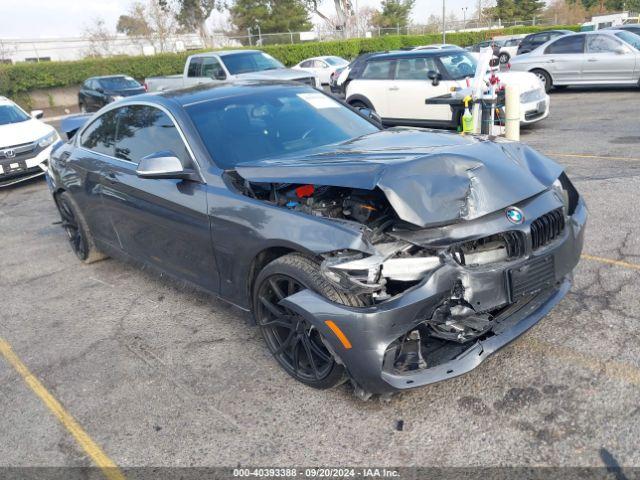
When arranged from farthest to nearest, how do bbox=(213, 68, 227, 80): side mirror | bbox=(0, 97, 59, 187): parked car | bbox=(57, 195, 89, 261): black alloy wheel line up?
bbox=(213, 68, 227, 80): side mirror, bbox=(0, 97, 59, 187): parked car, bbox=(57, 195, 89, 261): black alloy wheel

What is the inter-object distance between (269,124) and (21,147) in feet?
24.5

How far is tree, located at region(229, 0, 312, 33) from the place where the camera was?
2008 inches

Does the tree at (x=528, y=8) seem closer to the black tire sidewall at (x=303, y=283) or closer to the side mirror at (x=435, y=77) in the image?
the side mirror at (x=435, y=77)

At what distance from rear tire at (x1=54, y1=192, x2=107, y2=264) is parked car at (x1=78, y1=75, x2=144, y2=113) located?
14552mm

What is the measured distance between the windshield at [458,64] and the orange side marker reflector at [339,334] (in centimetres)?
882

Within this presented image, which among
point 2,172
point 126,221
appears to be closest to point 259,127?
point 126,221

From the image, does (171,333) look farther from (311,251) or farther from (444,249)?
(444,249)

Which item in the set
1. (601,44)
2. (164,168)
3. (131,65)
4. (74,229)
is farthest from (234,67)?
(131,65)

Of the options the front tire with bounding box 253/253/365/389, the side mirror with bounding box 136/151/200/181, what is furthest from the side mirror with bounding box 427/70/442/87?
the front tire with bounding box 253/253/365/389

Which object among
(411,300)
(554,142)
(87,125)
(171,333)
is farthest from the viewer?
(554,142)

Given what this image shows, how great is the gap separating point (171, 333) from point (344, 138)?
193 centimetres

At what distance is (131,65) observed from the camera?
29562 mm

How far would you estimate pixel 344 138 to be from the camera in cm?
422

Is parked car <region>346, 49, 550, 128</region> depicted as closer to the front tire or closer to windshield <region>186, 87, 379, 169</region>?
windshield <region>186, 87, 379, 169</region>
